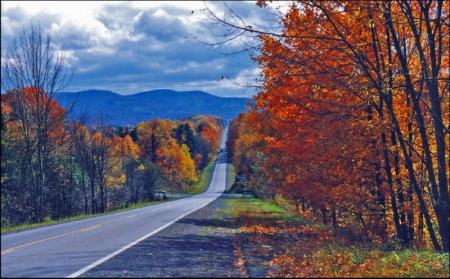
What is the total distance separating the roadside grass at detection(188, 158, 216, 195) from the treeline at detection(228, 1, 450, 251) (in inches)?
3374

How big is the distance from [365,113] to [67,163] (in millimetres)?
43912

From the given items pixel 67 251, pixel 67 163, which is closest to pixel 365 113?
pixel 67 251

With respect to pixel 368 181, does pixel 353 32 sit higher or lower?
higher

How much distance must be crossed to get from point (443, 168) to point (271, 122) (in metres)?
7.33

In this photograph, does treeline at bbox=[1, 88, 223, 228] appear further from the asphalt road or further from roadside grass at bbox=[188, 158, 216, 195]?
the asphalt road

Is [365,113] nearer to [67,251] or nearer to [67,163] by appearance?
[67,251]

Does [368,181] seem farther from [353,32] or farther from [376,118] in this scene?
[353,32]

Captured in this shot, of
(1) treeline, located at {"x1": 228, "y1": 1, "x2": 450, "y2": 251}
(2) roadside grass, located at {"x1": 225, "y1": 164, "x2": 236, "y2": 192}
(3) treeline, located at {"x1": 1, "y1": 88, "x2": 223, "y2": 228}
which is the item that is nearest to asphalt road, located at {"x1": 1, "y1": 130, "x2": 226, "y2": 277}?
(1) treeline, located at {"x1": 228, "y1": 1, "x2": 450, "y2": 251}

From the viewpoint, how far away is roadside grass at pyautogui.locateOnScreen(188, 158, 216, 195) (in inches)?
4288

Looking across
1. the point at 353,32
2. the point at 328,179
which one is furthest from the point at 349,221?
the point at 353,32

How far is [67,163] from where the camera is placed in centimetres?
5506

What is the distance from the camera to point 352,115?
15250 millimetres

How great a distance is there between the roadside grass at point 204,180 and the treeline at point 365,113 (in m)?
85.7

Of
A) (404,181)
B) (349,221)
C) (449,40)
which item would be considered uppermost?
(449,40)
